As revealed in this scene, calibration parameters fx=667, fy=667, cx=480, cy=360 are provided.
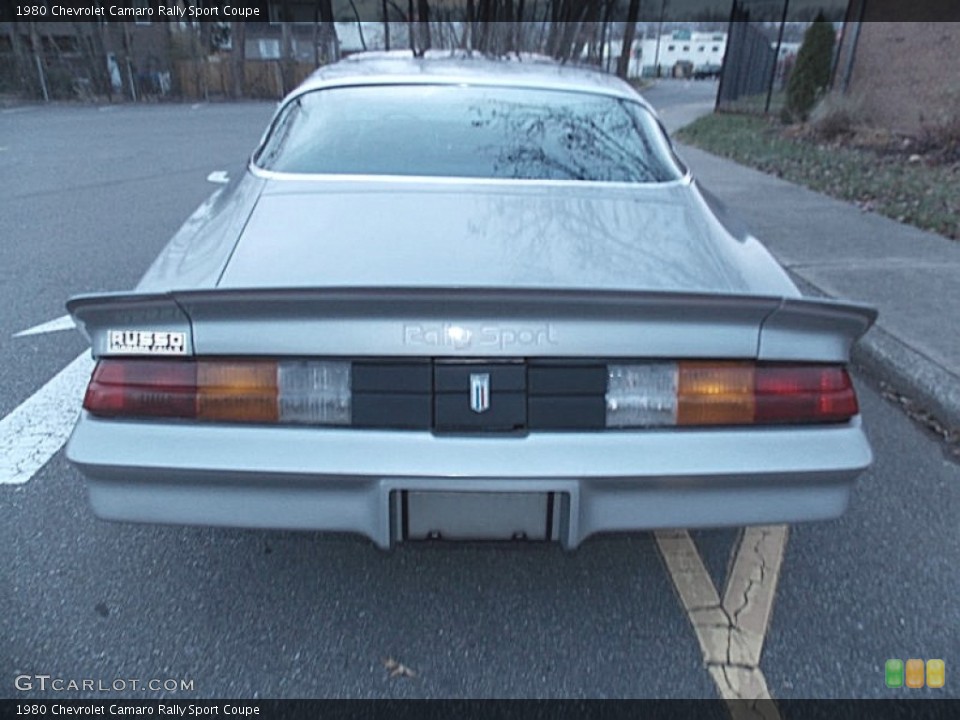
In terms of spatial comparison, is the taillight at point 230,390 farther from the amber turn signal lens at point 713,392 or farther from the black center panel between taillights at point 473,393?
the amber turn signal lens at point 713,392

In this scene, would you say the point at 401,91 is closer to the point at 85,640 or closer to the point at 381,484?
the point at 381,484

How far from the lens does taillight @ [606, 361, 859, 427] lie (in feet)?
5.64

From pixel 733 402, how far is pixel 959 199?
6.97m

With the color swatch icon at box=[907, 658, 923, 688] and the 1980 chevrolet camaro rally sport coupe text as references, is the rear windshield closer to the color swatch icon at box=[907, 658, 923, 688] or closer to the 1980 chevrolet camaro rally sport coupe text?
the 1980 chevrolet camaro rally sport coupe text

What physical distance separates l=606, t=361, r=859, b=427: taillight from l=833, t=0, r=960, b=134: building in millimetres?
10230

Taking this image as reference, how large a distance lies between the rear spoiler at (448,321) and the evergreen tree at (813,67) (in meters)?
13.4

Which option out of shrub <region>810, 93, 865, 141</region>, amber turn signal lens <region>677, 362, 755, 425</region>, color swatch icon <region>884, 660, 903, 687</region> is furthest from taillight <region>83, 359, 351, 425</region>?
shrub <region>810, 93, 865, 141</region>

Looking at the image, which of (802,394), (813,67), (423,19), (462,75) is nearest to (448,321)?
(802,394)

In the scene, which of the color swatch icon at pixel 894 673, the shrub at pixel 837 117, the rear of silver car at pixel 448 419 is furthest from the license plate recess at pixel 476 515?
the shrub at pixel 837 117

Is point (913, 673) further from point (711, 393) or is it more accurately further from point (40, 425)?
point (40, 425)

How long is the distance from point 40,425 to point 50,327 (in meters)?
1.36

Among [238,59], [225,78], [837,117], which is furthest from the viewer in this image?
[225,78]

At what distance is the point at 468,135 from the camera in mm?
2740
